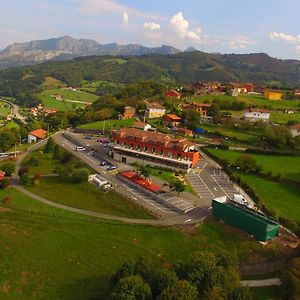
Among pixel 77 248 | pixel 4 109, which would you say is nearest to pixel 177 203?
pixel 77 248

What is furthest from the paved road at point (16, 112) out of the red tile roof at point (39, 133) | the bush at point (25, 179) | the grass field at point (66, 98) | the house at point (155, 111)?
the bush at point (25, 179)

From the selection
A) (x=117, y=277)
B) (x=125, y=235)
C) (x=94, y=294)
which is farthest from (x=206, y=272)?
(x=125, y=235)

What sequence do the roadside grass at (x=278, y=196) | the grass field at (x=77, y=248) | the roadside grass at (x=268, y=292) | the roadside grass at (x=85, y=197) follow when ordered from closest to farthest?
1. the roadside grass at (x=268, y=292)
2. the grass field at (x=77, y=248)
3. the roadside grass at (x=85, y=197)
4. the roadside grass at (x=278, y=196)

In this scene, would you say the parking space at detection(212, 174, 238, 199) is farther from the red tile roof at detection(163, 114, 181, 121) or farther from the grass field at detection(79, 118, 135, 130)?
the grass field at detection(79, 118, 135, 130)

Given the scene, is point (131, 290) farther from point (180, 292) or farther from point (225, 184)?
point (225, 184)

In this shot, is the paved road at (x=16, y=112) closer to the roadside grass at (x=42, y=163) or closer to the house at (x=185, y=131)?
the roadside grass at (x=42, y=163)

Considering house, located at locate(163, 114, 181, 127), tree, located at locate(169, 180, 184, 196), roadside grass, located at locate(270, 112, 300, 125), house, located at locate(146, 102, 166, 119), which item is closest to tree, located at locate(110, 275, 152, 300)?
tree, located at locate(169, 180, 184, 196)
